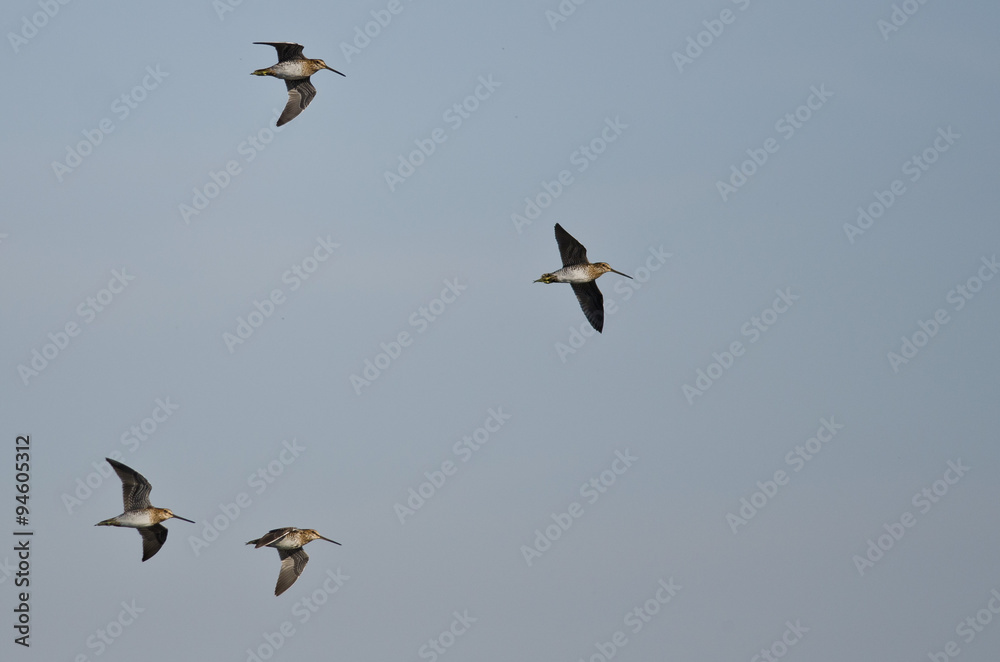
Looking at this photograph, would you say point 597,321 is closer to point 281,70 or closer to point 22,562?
point 281,70

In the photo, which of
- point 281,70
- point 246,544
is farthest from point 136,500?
point 281,70

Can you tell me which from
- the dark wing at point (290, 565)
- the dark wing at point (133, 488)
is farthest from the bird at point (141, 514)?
the dark wing at point (290, 565)

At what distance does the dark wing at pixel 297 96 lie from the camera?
6756 centimetres

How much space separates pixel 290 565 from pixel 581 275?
1358cm

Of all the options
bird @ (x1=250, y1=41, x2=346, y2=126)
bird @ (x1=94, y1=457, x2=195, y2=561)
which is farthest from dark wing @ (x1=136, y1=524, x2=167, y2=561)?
bird @ (x1=250, y1=41, x2=346, y2=126)

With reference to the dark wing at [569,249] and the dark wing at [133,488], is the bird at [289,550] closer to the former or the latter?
the dark wing at [133,488]

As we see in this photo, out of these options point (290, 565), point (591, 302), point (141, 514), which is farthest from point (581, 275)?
point (141, 514)

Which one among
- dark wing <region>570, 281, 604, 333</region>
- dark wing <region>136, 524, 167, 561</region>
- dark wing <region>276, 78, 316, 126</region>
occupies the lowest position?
dark wing <region>136, 524, 167, 561</region>

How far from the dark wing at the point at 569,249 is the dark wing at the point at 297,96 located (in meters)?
9.66

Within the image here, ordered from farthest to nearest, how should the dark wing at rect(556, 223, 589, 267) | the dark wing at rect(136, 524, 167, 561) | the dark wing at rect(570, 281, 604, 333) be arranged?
the dark wing at rect(136, 524, 167, 561), the dark wing at rect(570, 281, 604, 333), the dark wing at rect(556, 223, 589, 267)

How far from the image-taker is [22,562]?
224 feet

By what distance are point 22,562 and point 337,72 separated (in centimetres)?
1895

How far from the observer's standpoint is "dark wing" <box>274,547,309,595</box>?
67963mm

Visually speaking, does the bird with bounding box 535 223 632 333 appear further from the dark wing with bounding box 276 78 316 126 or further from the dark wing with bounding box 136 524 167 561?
the dark wing with bounding box 136 524 167 561
